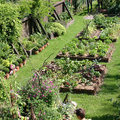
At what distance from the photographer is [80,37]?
44.7 feet

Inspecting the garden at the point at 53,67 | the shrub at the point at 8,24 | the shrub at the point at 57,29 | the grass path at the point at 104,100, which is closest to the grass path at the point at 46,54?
the garden at the point at 53,67

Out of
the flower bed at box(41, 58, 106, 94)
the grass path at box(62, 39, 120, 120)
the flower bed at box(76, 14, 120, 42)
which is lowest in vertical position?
the grass path at box(62, 39, 120, 120)

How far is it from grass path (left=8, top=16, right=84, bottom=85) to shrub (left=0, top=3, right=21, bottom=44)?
1.28 m

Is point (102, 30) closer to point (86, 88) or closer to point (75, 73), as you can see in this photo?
point (75, 73)

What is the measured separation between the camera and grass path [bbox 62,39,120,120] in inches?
268

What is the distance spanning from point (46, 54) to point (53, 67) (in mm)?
2630

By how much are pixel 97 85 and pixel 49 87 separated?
2667 mm

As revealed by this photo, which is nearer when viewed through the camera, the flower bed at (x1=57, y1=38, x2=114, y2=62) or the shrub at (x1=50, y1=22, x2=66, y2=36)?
the flower bed at (x1=57, y1=38, x2=114, y2=62)

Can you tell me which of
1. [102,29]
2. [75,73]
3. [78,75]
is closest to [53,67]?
[75,73]

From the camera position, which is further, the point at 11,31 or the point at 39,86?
the point at 11,31

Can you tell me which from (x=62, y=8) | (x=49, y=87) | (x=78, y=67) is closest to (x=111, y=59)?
(x=78, y=67)

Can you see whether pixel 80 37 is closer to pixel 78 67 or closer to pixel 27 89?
pixel 78 67

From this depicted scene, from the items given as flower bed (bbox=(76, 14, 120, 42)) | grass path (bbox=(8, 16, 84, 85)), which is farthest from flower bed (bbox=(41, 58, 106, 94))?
flower bed (bbox=(76, 14, 120, 42))

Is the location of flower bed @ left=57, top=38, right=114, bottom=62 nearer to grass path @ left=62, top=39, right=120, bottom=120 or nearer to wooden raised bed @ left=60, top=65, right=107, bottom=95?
grass path @ left=62, top=39, right=120, bottom=120
